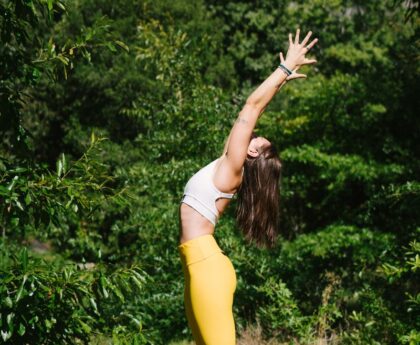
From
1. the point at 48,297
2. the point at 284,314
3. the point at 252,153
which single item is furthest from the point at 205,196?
the point at 284,314

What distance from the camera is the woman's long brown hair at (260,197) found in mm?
3119

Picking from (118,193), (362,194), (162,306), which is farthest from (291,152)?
(118,193)

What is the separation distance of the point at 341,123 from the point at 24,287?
7.04 meters

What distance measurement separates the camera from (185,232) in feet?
9.64

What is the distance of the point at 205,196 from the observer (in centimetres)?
291

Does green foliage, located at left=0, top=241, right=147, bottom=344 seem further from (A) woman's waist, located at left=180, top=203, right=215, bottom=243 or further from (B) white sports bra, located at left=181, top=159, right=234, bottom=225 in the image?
(B) white sports bra, located at left=181, top=159, right=234, bottom=225

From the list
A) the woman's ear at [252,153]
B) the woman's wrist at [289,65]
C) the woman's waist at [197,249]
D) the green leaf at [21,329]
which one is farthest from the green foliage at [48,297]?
the woman's wrist at [289,65]

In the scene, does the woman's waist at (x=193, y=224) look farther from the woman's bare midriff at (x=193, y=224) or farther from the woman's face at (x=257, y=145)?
the woman's face at (x=257, y=145)

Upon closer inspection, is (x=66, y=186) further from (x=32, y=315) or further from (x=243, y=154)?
(x=243, y=154)

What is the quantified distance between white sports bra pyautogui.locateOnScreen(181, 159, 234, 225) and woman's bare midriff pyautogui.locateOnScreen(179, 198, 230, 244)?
0.02 meters

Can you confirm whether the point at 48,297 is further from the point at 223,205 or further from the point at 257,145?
the point at 257,145

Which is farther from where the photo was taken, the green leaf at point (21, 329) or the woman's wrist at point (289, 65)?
the woman's wrist at point (289, 65)

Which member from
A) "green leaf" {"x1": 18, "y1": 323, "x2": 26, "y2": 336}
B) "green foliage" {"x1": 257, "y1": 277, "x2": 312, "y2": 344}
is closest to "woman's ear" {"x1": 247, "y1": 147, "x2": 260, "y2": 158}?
"green leaf" {"x1": 18, "y1": 323, "x2": 26, "y2": 336}

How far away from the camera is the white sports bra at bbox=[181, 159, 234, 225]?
9.55 feet
